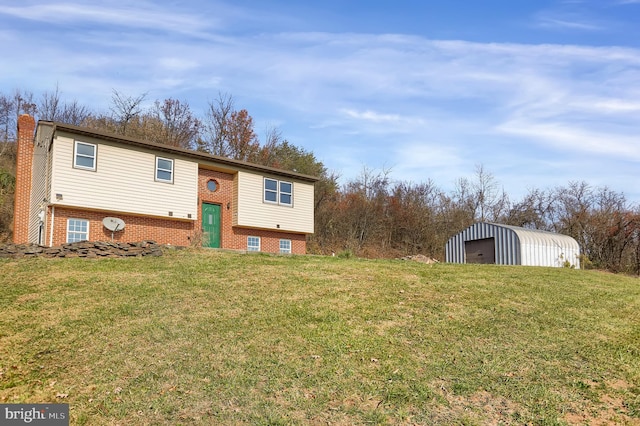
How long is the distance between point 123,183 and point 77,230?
226 centimetres

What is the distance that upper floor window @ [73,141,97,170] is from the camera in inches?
626

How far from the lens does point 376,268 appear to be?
12703mm

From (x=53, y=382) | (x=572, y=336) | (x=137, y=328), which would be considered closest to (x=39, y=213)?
(x=137, y=328)

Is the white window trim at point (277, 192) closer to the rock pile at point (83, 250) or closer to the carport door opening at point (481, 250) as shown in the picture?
the rock pile at point (83, 250)

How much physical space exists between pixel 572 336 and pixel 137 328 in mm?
6994

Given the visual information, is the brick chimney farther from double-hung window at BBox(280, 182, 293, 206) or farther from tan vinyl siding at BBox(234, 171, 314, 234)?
double-hung window at BBox(280, 182, 293, 206)

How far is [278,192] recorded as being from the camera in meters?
21.7

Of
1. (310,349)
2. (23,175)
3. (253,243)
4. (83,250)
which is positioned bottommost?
(310,349)

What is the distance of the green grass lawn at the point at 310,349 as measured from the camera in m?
5.17

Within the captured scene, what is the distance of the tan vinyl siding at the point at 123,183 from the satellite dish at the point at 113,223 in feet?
1.19

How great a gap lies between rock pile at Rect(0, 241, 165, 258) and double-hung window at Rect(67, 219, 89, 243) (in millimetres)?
2934

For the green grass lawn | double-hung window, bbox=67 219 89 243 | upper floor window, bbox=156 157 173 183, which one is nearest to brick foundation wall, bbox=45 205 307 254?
double-hung window, bbox=67 219 89 243

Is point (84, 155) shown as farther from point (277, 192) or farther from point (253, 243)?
point (277, 192)

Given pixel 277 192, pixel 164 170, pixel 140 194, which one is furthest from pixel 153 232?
pixel 277 192
